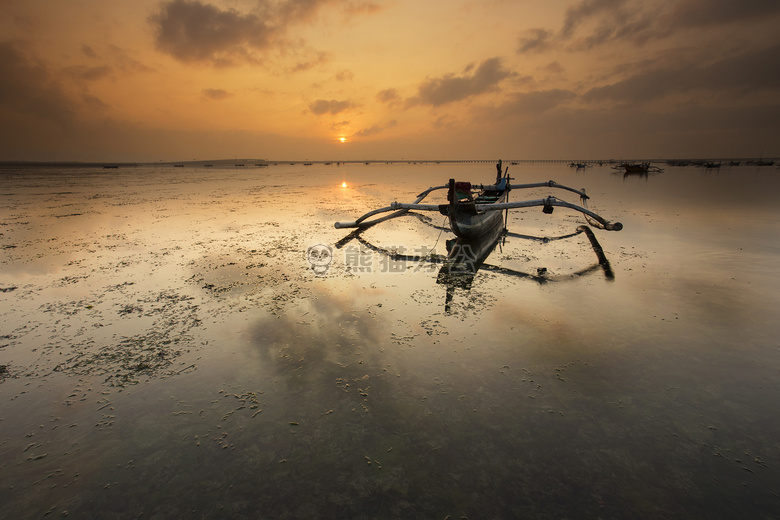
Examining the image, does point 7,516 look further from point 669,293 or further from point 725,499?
point 669,293

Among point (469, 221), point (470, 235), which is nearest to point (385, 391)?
point (469, 221)

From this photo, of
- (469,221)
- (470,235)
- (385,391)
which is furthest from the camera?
(470,235)

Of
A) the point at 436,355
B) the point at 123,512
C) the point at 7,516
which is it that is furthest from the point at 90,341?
the point at 436,355

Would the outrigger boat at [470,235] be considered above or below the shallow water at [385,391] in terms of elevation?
above

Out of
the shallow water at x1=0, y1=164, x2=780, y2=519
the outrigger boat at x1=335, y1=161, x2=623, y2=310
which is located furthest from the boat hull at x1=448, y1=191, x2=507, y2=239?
the shallow water at x1=0, y1=164, x2=780, y2=519

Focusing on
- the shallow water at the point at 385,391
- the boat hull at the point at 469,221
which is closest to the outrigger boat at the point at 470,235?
the boat hull at the point at 469,221

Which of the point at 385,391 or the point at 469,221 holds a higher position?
the point at 469,221

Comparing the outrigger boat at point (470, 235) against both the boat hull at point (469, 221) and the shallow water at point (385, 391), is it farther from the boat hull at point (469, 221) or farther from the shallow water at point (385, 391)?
the shallow water at point (385, 391)

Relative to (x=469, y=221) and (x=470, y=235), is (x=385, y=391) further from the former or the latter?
(x=470, y=235)

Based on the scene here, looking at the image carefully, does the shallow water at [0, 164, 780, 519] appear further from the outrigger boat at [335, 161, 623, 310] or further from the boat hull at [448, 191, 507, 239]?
the boat hull at [448, 191, 507, 239]
